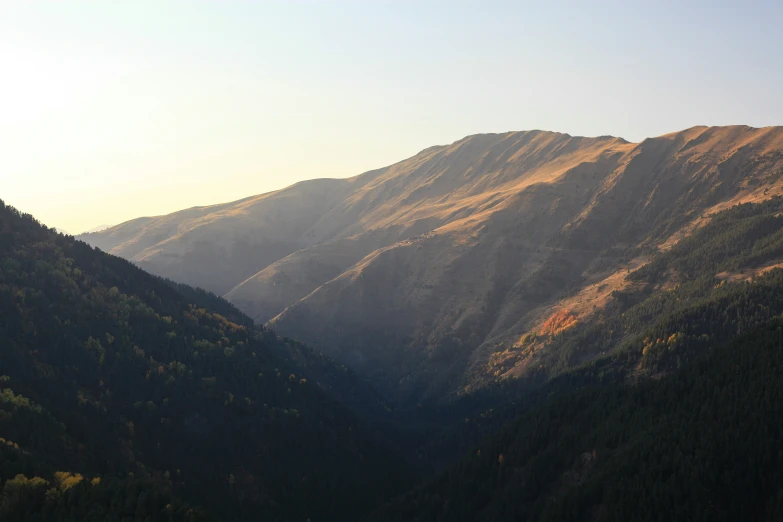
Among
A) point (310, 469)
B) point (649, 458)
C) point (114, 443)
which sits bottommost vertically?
point (310, 469)

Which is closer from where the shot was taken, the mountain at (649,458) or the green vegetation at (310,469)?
the green vegetation at (310,469)

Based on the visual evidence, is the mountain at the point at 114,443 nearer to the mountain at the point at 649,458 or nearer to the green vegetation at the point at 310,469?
the green vegetation at the point at 310,469

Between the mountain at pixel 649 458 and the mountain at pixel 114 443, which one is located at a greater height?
the mountain at pixel 114 443

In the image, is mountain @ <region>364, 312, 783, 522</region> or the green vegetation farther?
mountain @ <region>364, 312, 783, 522</region>

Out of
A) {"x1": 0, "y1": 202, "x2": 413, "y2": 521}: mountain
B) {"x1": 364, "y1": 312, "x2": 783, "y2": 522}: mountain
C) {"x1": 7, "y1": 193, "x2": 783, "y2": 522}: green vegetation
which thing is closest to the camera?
{"x1": 0, "y1": 202, "x2": 413, "y2": 521}: mountain

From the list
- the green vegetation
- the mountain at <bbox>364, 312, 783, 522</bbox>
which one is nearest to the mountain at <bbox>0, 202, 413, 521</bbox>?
the green vegetation

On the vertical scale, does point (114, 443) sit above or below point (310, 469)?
above

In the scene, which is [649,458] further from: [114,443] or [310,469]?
[114,443]

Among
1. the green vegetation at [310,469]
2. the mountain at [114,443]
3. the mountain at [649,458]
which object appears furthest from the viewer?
the mountain at [649,458]

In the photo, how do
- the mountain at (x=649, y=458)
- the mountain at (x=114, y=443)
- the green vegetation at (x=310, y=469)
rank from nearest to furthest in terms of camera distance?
the mountain at (x=114, y=443) → the green vegetation at (x=310, y=469) → the mountain at (x=649, y=458)

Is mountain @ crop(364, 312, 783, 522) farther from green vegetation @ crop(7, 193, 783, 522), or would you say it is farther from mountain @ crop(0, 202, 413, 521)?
mountain @ crop(0, 202, 413, 521)

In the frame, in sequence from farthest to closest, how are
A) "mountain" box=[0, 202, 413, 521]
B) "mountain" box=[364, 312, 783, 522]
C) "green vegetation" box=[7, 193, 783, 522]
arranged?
"mountain" box=[364, 312, 783, 522], "green vegetation" box=[7, 193, 783, 522], "mountain" box=[0, 202, 413, 521]

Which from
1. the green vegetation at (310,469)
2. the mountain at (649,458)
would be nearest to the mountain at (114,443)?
the green vegetation at (310,469)

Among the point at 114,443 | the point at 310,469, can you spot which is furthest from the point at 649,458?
the point at 114,443
